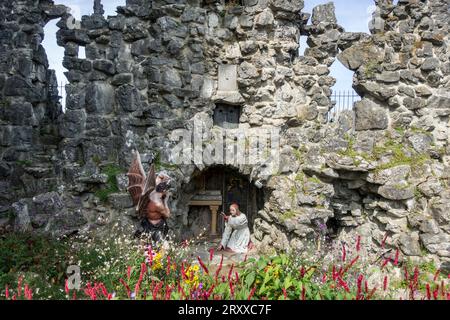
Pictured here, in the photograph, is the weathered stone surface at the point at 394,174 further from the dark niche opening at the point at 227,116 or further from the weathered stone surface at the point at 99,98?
the weathered stone surface at the point at 99,98

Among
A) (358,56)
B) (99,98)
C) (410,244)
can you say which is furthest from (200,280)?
(358,56)

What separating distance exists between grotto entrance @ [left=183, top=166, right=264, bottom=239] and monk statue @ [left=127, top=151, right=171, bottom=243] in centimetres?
310

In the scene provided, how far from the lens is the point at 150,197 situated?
6680 millimetres

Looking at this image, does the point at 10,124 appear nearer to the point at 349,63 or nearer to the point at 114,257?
the point at 114,257

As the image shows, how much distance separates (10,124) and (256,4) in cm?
677

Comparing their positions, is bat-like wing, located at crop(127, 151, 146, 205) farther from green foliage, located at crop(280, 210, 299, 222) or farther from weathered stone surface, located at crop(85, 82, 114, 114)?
green foliage, located at crop(280, 210, 299, 222)

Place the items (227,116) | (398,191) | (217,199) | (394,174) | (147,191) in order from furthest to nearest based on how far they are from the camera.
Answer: (217,199) < (227,116) < (394,174) < (398,191) < (147,191)

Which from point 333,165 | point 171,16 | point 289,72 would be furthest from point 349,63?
point 171,16

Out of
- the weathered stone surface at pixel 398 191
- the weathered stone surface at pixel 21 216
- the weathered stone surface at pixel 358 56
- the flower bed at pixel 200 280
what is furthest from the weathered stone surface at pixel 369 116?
the weathered stone surface at pixel 21 216

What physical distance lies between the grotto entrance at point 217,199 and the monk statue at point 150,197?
10.2ft

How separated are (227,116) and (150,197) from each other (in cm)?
378

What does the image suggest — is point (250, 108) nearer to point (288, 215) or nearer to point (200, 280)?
point (288, 215)

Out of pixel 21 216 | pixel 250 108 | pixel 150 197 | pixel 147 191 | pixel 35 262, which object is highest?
pixel 250 108

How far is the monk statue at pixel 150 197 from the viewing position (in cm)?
664
